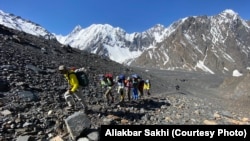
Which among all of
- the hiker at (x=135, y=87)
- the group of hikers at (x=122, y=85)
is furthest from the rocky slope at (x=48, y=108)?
the hiker at (x=135, y=87)

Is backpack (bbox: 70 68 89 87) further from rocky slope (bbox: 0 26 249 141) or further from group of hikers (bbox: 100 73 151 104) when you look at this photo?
group of hikers (bbox: 100 73 151 104)

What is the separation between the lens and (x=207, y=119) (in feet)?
59.6

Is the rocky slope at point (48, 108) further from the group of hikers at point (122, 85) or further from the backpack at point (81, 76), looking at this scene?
the backpack at point (81, 76)

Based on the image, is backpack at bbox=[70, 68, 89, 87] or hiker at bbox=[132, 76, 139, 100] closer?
backpack at bbox=[70, 68, 89, 87]

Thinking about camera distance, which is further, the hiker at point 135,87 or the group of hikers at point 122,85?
the hiker at point 135,87
